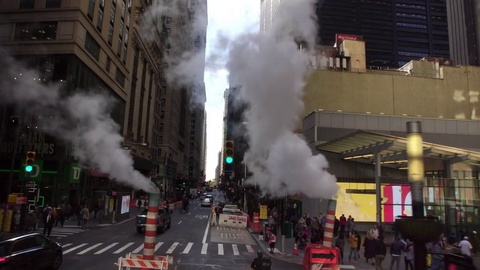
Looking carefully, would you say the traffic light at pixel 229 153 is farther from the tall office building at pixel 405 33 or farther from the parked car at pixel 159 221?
the tall office building at pixel 405 33

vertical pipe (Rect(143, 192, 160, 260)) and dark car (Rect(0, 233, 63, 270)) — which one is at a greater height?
vertical pipe (Rect(143, 192, 160, 260))

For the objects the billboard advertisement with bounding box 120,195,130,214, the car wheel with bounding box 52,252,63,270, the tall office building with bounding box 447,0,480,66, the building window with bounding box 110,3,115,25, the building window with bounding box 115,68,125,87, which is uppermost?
the tall office building with bounding box 447,0,480,66

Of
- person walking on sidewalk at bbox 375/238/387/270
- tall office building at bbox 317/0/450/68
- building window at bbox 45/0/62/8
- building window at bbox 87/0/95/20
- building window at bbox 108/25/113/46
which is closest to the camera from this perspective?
person walking on sidewalk at bbox 375/238/387/270

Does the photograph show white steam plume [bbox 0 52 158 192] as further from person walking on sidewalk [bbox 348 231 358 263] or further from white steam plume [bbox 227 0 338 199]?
person walking on sidewalk [bbox 348 231 358 263]

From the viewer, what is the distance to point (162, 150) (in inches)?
3110

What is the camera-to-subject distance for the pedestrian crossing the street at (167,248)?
16328 mm

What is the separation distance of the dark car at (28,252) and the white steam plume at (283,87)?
9.36 m

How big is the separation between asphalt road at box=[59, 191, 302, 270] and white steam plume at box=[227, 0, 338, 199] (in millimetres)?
4018

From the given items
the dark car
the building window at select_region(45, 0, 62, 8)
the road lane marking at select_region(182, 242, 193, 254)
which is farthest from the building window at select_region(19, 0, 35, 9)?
the dark car

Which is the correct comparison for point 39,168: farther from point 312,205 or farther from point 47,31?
point 312,205

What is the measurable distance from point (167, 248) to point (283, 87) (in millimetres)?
9523

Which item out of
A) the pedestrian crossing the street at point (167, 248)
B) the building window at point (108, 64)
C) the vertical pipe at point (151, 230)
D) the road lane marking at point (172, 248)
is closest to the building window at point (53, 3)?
the building window at point (108, 64)

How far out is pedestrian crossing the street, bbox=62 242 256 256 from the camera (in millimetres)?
16328

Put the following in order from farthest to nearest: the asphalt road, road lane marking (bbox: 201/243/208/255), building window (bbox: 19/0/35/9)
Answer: building window (bbox: 19/0/35/9) → road lane marking (bbox: 201/243/208/255) → the asphalt road
